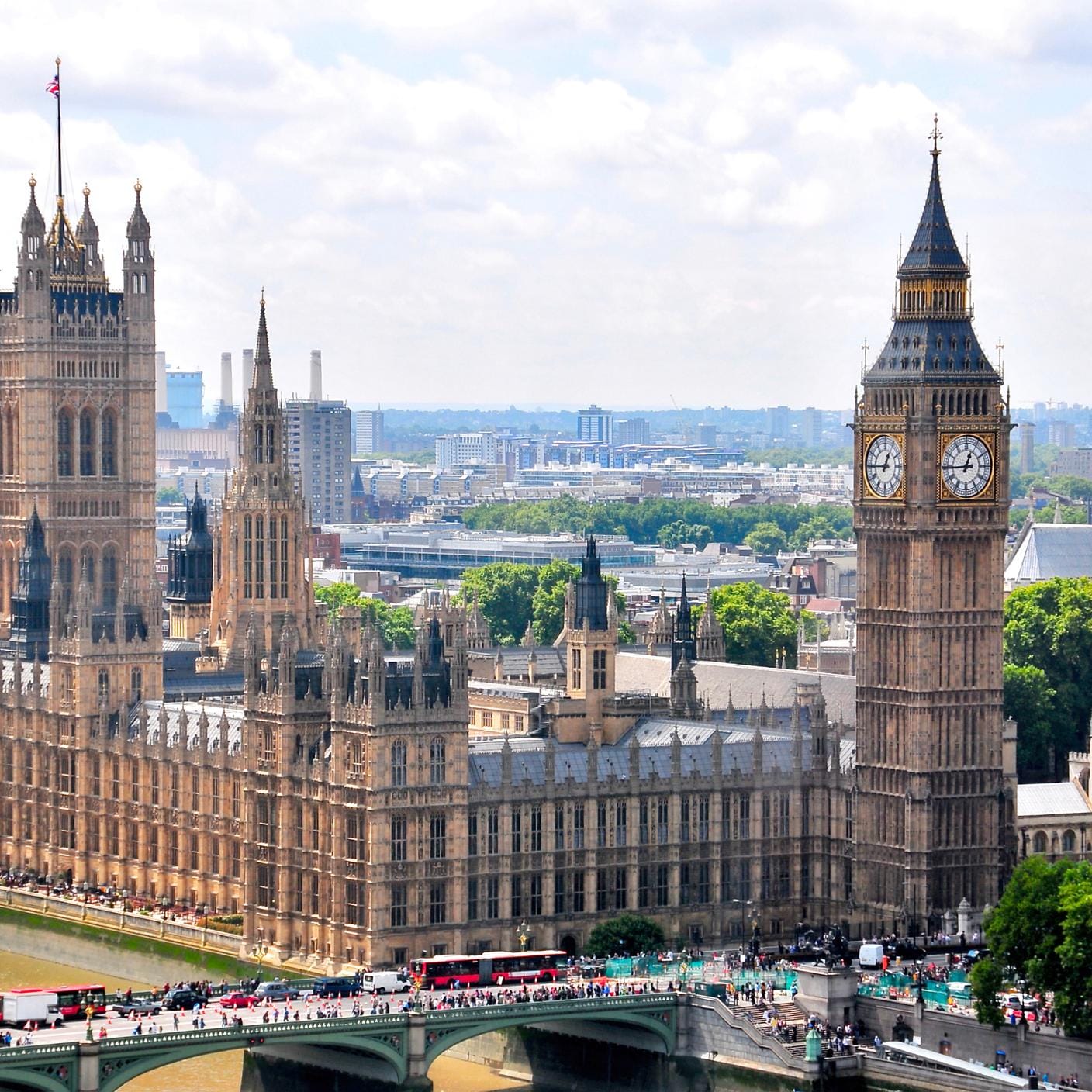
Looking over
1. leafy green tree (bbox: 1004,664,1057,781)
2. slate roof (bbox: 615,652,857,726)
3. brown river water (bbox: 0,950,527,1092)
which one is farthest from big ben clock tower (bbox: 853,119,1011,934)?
leafy green tree (bbox: 1004,664,1057,781)

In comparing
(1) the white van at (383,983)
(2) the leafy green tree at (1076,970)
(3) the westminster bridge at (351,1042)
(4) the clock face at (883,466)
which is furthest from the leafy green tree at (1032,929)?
(4) the clock face at (883,466)

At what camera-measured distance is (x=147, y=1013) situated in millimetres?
138625

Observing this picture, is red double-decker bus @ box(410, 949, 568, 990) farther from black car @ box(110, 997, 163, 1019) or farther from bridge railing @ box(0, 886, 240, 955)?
bridge railing @ box(0, 886, 240, 955)

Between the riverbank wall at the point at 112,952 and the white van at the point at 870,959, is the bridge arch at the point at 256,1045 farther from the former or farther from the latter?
the white van at the point at 870,959

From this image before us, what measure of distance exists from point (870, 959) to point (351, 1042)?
23717mm

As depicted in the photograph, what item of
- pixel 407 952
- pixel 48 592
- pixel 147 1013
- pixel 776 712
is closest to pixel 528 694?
pixel 776 712

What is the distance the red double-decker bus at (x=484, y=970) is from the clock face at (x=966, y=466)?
26.3 metres

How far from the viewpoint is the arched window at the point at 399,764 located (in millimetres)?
152000

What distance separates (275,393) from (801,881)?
49.0m

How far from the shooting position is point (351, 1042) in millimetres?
135375

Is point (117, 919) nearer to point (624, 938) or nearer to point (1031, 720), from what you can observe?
point (624, 938)

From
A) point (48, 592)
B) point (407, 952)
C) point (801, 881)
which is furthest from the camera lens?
point (48, 592)

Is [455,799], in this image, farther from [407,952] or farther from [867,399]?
[867,399]

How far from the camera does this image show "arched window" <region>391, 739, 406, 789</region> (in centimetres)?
15200
